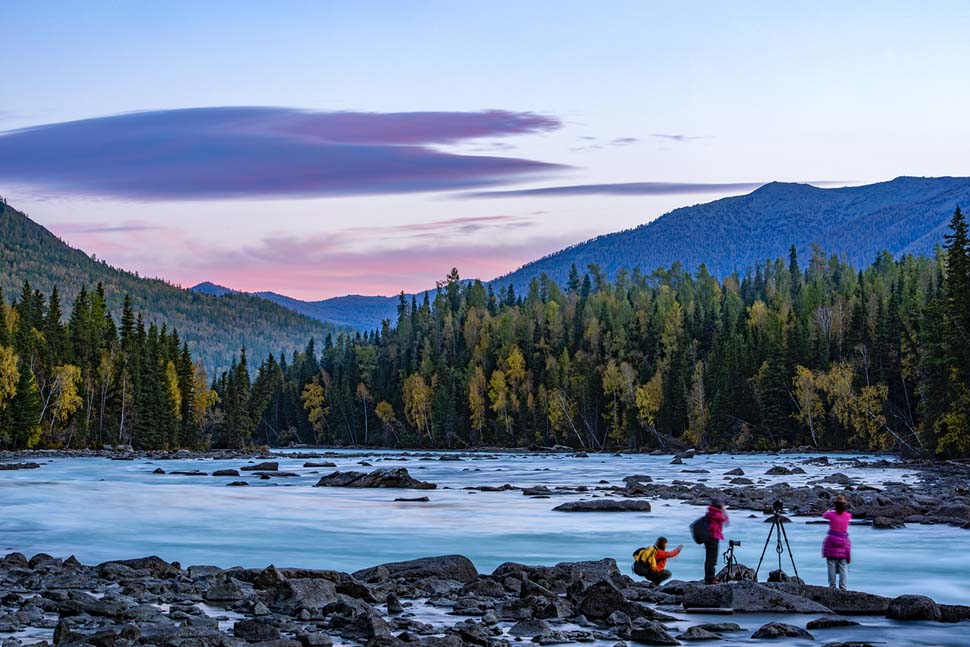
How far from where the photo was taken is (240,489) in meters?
64.6

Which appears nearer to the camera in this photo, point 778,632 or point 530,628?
point 778,632

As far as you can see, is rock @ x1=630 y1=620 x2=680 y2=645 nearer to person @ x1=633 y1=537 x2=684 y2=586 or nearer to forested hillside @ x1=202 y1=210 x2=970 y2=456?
person @ x1=633 y1=537 x2=684 y2=586

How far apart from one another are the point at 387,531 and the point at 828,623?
23.4 meters

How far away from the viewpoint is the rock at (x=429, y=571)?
28.0 m

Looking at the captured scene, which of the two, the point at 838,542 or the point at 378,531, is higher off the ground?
the point at 838,542

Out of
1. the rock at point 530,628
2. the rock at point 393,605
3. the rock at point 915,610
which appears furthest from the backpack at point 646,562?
the rock at point 530,628

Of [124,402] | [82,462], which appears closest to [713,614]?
[82,462]

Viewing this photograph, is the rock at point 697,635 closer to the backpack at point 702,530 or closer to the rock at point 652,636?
the rock at point 652,636

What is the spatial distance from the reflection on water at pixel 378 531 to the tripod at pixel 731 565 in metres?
3.23

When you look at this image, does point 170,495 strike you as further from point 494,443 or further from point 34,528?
point 494,443

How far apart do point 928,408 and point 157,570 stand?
2654 inches

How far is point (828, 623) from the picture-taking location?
21625 millimetres

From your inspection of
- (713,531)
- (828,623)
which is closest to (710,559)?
(713,531)

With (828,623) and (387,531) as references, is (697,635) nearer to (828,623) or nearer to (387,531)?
(828,623)
